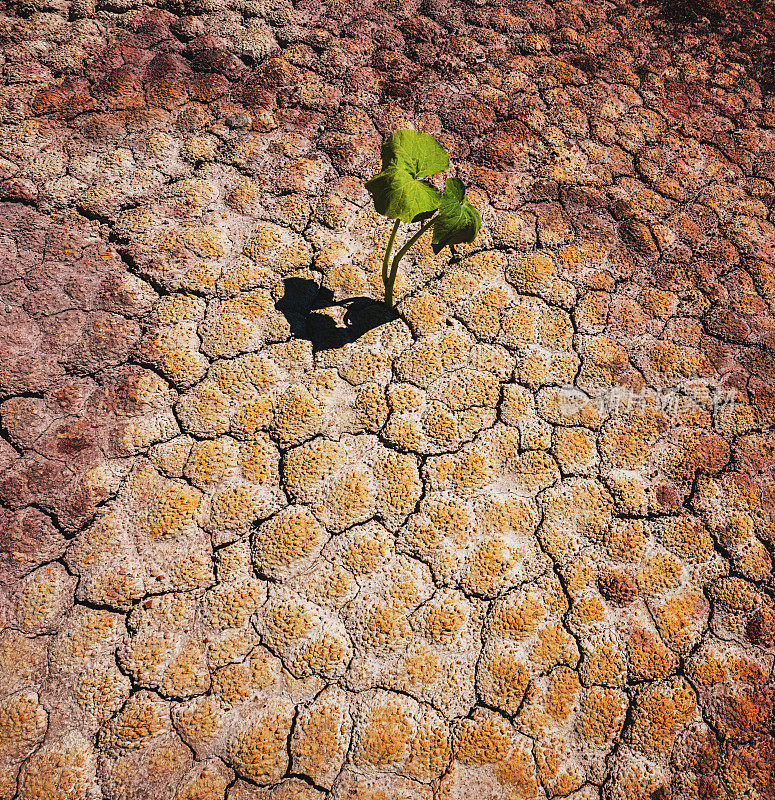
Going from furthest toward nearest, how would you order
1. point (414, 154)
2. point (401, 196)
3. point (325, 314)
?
1. point (325, 314)
2. point (414, 154)
3. point (401, 196)

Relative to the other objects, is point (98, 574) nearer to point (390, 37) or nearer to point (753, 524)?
point (753, 524)

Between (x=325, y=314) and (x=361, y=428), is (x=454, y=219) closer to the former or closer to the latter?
(x=325, y=314)

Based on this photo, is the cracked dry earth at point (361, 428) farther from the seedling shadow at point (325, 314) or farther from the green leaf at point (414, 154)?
the green leaf at point (414, 154)

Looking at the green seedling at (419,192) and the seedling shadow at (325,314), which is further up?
the green seedling at (419,192)

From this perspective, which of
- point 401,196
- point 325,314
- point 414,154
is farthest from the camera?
point 325,314

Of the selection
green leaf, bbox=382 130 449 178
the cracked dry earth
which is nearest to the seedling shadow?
the cracked dry earth

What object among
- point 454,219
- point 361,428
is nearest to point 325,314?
point 361,428

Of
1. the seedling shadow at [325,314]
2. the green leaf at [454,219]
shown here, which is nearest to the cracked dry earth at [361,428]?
the seedling shadow at [325,314]
